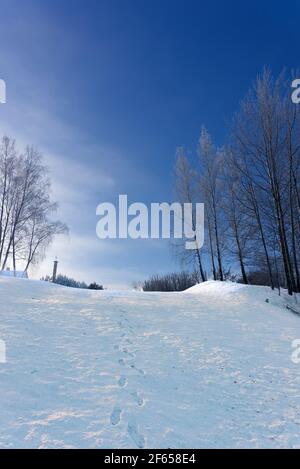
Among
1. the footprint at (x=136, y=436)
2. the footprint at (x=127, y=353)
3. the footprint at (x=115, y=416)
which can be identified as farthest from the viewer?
the footprint at (x=127, y=353)

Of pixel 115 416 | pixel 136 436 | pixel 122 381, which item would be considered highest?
pixel 122 381

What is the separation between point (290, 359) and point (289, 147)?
35.8ft

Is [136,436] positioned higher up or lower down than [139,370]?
lower down

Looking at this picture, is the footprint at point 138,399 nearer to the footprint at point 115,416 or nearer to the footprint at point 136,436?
the footprint at point 115,416

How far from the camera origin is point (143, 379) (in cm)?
541

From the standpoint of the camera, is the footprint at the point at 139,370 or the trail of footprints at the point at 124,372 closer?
the trail of footprints at the point at 124,372

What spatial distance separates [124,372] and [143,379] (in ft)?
1.30

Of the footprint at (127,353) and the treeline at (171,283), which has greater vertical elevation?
the treeline at (171,283)

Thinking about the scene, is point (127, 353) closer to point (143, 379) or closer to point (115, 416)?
point (143, 379)

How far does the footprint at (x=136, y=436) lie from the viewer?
3.73 metres

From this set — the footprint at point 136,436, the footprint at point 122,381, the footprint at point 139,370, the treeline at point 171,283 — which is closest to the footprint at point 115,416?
the footprint at point 136,436

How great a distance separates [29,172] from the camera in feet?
74.3

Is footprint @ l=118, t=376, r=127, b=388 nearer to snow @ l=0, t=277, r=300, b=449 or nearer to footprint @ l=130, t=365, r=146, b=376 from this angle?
snow @ l=0, t=277, r=300, b=449

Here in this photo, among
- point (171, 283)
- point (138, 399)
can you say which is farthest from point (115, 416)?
point (171, 283)
